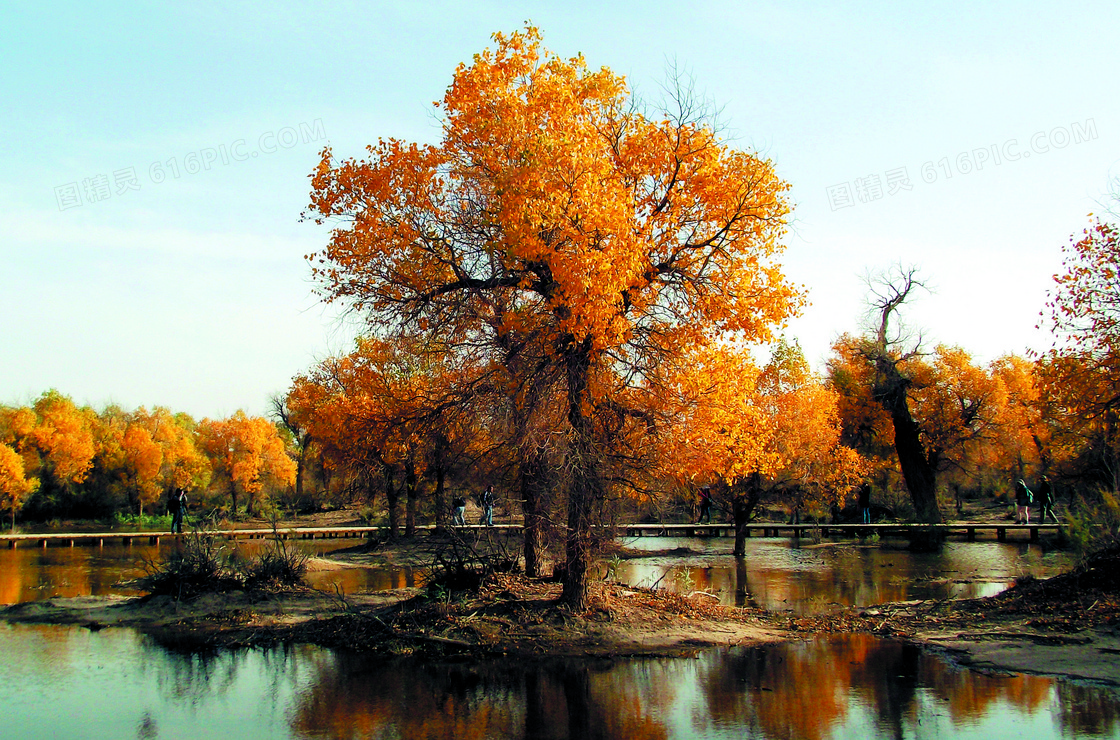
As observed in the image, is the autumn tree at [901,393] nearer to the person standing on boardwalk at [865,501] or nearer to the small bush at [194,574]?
the person standing on boardwalk at [865,501]

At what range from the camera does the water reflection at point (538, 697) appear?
315 inches

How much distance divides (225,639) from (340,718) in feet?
17.0

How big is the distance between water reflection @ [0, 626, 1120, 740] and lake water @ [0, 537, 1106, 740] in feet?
0.08

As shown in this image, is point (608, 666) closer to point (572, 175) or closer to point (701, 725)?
point (701, 725)

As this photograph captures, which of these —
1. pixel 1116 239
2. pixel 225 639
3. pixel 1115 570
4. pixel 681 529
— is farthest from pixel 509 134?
pixel 681 529

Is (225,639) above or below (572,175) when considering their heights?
below

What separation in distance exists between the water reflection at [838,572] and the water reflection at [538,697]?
4946mm

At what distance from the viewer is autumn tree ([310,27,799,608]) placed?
11.4 meters

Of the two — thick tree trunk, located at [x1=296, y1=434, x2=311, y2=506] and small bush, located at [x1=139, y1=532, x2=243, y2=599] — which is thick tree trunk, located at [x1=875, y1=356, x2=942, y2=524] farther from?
thick tree trunk, located at [x1=296, y1=434, x2=311, y2=506]

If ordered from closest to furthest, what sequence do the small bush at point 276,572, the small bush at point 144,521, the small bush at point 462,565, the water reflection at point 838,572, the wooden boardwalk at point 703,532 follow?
the small bush at point 462,565, the small bush at point 276,572, the water reflection at point 838,572, the wooden boardwalk at point 703,532, the small bush at point 144,521

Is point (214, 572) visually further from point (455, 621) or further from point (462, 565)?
point (455, 621)

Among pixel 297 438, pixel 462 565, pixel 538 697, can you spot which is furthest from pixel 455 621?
pixel 297 438

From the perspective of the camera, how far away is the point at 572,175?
11.2 metres

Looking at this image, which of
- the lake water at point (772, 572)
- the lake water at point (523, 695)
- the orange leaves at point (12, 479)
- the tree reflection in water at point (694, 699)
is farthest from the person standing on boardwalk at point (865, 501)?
the orange leaves at point (12, 479)
